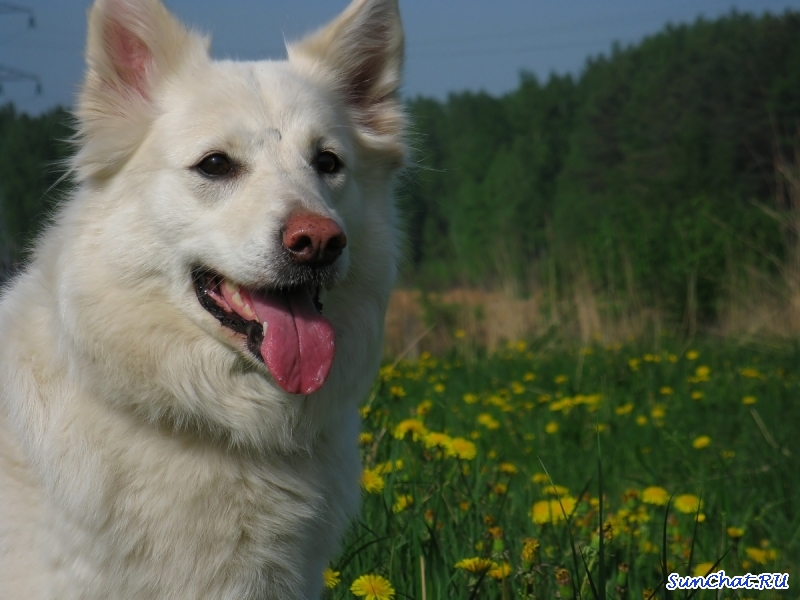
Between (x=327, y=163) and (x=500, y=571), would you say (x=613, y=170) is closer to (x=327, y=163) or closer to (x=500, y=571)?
(x=327, y=163)

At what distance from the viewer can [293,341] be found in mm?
2488

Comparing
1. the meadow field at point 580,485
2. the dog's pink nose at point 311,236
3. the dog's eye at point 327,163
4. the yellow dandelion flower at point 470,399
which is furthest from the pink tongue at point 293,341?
the yellow dandelion flower at point 470,399

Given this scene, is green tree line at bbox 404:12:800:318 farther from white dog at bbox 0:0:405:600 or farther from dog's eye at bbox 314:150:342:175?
white dog at bbox 0:0:405:600

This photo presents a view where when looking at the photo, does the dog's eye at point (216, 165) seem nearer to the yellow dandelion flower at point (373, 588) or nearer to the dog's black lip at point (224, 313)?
the dog's black lip at point (224, 313)

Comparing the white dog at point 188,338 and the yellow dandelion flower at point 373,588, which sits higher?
the white dog at point 188,338

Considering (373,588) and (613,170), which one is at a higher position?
(613,170)

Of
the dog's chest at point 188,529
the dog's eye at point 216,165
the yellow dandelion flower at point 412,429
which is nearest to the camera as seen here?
the dog's chest at point 188,529

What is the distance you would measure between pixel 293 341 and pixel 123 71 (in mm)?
1190

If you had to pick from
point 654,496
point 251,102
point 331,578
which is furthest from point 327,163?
point 654,496

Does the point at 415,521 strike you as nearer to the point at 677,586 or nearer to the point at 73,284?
the point at 677,586

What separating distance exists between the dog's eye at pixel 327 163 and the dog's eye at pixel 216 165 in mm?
334

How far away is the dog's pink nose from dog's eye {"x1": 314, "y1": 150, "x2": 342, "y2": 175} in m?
0.48

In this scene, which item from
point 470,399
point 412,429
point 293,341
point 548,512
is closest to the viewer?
point 293,341

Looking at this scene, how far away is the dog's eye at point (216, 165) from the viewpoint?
265 centimetres
